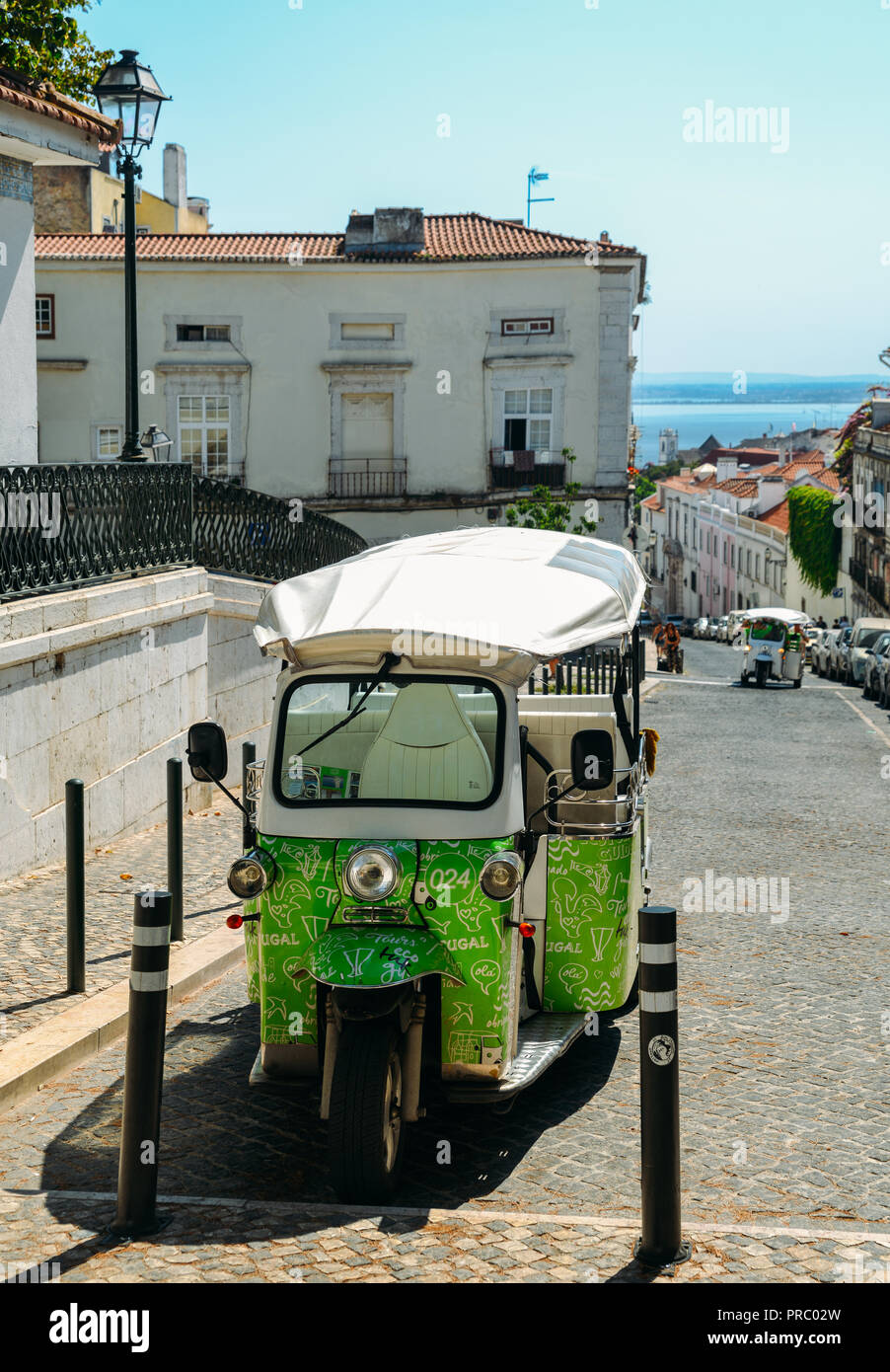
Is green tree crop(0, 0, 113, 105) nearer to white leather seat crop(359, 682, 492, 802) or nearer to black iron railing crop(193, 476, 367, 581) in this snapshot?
black iron railing crop(193, 476, 367, 581)

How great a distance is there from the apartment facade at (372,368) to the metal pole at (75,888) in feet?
119

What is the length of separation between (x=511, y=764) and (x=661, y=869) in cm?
592

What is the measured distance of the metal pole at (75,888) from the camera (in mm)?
7566

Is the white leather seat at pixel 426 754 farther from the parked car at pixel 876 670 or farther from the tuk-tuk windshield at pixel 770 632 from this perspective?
the tuk-tuk windshield at pixel 770 632

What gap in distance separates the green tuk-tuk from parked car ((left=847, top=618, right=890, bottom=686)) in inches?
Result: 1383

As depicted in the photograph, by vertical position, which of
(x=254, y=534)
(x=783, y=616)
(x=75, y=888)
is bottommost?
(x=783, y=616)

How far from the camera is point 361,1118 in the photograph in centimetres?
525

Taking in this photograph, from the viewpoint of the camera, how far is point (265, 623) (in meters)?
6.38

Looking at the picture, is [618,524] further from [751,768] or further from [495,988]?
[495,988]

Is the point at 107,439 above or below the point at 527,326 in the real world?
below

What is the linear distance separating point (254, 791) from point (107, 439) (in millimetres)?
39456

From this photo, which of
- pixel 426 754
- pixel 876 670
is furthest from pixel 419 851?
pixel 876 670

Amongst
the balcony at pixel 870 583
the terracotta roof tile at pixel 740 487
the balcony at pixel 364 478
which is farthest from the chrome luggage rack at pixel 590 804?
the terracotta roof tile at pixel 740 487
